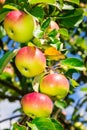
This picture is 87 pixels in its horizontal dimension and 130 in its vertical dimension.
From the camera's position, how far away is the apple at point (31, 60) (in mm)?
1278

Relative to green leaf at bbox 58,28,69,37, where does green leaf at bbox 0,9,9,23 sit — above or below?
above

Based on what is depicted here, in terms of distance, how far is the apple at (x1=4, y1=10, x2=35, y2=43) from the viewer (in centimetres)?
131

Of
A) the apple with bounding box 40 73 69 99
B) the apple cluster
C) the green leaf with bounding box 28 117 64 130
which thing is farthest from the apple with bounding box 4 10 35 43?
the green leaf with bounding box 28 117 64 130

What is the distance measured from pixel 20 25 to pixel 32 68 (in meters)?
0.17

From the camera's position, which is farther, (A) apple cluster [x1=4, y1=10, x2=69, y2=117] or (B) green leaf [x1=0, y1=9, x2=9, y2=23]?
(B) green leaf [x1=0, y1=9, x2=9, y2=23]

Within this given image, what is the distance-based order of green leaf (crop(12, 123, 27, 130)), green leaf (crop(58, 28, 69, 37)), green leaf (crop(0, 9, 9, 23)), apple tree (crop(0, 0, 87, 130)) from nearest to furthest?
green leaf (crop(12, 123, 27, 130)), apple tree (crop(0, 0, 87, 130)), green leaf (crop(0, 9, 9, 23)), green leaf (crop(58, 28, 69, 37))

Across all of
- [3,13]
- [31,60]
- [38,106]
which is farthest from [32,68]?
[3,13]

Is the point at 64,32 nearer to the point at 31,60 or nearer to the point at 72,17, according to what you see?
the point at 72,17

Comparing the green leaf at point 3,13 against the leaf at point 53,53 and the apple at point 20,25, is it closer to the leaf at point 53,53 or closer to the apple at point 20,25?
the apple at point 20,25

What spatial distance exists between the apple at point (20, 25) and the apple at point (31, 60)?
6cm

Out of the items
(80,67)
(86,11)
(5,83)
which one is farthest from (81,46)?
(80,67)

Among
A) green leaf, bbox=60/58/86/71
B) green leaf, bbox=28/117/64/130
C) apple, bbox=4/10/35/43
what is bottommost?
green leaf, bbox=28/117/64/130

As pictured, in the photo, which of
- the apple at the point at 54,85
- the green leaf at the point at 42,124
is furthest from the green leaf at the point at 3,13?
the green leaf at the point at 42,124

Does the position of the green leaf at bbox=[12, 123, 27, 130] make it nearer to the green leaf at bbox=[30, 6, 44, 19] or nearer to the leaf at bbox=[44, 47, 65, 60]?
the leaf at bbox=[44, 47, 65, 60]
